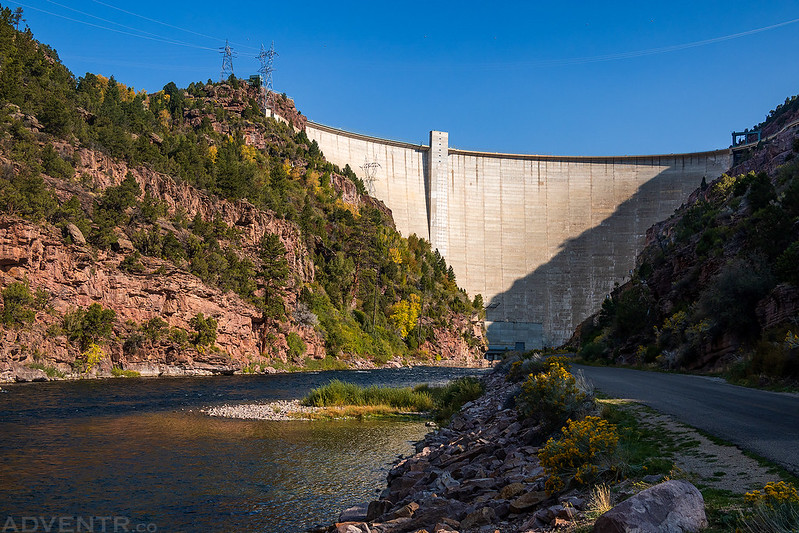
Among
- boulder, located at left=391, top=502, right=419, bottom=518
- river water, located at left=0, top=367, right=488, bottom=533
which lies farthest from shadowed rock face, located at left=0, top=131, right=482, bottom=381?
boulder, located at left=391, top=502, right=419, bottom=518

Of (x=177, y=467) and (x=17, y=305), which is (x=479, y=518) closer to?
(x=177, y=467)

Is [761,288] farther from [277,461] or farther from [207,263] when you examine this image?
[207,263]

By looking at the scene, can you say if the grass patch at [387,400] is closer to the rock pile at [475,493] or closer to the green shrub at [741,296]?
the green shrub at [741,296]

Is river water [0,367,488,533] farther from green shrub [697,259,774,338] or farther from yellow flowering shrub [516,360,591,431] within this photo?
green shrub [697,259,774,338]

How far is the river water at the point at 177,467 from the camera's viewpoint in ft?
42.9

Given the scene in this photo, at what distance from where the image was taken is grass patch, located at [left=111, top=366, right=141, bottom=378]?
50.5m

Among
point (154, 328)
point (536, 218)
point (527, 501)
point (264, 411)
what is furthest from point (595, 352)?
point (536, 218)

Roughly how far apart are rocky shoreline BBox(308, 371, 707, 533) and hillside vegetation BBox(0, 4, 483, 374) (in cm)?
3841

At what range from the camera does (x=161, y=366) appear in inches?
2172

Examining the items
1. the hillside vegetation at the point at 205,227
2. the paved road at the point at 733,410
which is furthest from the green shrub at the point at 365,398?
the hillside vegetation at the point at 205,227

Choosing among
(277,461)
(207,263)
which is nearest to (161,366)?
(207,263)

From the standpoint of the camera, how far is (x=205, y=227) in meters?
68.6

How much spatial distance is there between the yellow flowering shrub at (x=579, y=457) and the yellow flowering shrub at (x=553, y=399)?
3536 mm

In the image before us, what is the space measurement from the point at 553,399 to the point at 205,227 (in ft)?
196
